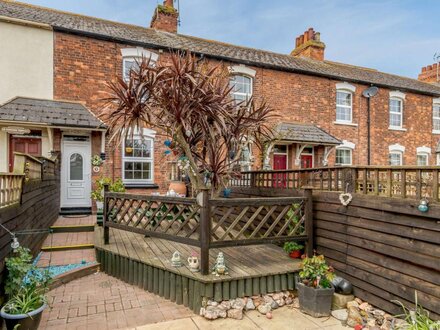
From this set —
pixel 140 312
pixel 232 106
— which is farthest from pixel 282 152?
pixel 140 312

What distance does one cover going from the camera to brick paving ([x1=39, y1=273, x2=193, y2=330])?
3.13 m

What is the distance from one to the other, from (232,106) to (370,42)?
13.4 meters

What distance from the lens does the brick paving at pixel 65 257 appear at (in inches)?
178

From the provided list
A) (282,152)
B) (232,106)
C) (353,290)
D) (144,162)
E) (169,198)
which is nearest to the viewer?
(353,290)

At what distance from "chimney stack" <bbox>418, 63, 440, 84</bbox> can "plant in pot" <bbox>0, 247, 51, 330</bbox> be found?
20.3 metres

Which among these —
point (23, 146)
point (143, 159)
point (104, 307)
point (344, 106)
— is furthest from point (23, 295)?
point (344, 106)

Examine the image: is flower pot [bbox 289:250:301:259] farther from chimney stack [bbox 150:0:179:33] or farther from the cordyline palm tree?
chimney stack [bbox 150:0:179:33]

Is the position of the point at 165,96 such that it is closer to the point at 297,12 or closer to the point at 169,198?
the point at 169,198

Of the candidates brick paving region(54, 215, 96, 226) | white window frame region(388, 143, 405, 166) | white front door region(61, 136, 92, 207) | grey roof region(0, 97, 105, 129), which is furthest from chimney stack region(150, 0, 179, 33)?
white window frame region(388, 143, 405, 166)

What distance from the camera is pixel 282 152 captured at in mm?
10789

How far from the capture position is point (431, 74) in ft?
54.2

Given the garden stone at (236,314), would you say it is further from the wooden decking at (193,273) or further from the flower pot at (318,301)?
the flower pot at (318,301)

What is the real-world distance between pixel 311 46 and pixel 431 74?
28.5 feet

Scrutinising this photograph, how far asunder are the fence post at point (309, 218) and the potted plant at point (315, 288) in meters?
0.53
